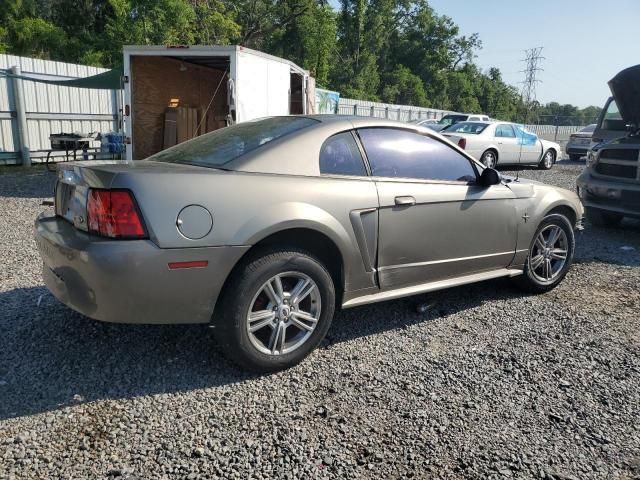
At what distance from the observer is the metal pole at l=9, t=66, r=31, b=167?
12.2 m

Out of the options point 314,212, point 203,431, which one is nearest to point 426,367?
point 314,212

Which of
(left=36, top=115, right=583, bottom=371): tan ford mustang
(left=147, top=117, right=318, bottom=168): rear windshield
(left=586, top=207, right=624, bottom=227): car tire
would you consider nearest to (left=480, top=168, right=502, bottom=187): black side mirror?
(left=36, top=115, right=583, bottom=371): tan ford mustang

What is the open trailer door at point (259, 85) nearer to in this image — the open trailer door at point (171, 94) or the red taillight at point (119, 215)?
the open trailer door at point (171, 94)

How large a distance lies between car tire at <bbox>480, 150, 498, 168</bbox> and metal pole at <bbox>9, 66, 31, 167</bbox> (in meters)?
11.9

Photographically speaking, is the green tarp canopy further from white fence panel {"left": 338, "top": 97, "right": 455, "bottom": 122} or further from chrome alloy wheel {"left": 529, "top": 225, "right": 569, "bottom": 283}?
white fence panel {"left": 338, "top": 97, "right": 455, "bottom": 122}

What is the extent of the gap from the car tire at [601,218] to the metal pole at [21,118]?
1208 cm

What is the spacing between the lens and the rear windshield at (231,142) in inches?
135

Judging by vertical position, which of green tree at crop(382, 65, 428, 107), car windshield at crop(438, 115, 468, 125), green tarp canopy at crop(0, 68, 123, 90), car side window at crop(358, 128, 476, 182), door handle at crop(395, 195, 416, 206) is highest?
green tree at crop(382, 65, 428, 107)

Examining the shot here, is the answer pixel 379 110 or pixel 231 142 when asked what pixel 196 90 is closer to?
pixel 231 142

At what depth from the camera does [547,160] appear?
1748 centimetres

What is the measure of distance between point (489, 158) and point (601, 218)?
296 inches

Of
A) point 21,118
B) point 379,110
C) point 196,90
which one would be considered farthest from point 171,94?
point 379,110

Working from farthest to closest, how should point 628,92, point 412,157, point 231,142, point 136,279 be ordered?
point 628,92 → point 412,157 → point 231,142 → point 136,279

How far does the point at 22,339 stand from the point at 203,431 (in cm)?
167
